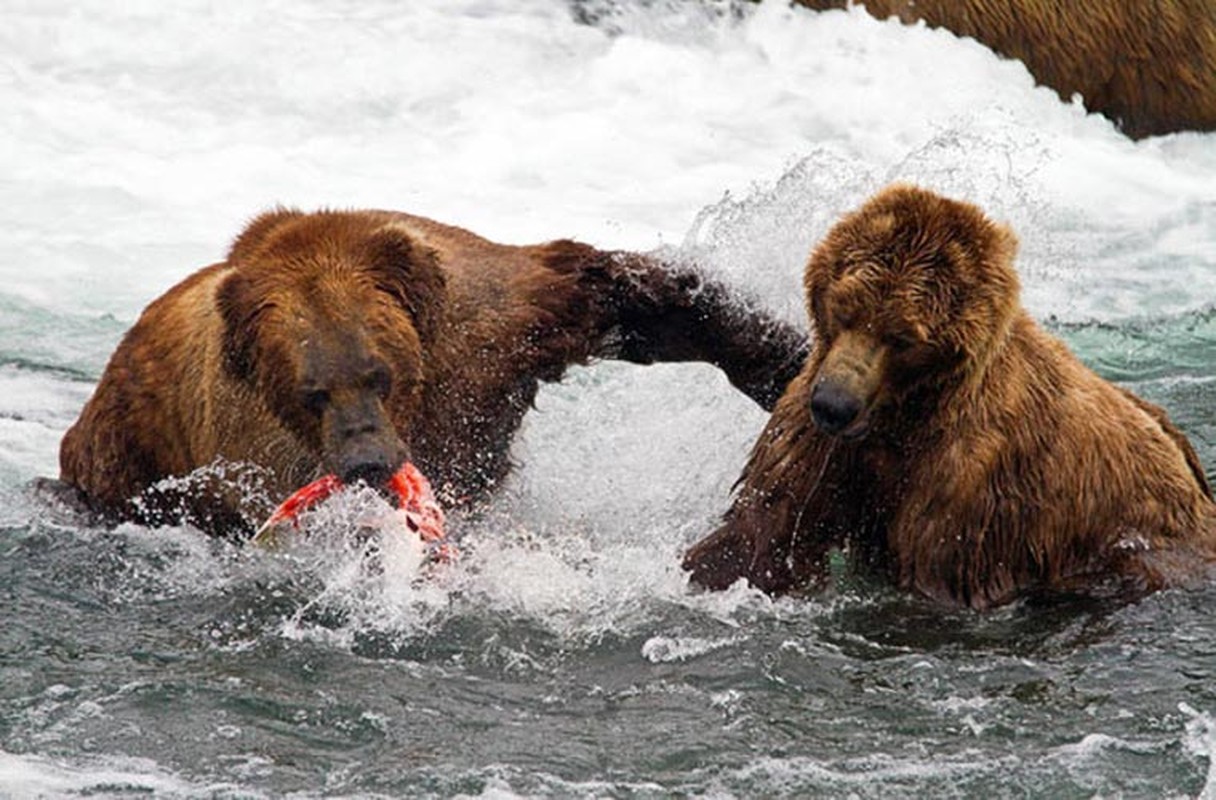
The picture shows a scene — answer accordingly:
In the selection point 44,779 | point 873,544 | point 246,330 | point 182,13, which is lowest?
point 44,779

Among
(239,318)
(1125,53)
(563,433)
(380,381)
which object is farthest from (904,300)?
(1125,53)

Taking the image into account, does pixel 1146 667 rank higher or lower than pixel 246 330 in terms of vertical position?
lower

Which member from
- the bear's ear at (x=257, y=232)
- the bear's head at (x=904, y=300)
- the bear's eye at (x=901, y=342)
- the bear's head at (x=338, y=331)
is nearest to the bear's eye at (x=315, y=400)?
the bear's head at (x=338, y=331)

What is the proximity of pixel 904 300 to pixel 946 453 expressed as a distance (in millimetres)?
601

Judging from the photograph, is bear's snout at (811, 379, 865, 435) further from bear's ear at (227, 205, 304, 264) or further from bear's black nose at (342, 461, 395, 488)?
bear's ear at (227, 205, 304, 264)

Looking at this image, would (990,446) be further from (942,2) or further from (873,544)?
(942,2)

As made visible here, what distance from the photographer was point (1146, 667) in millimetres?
6988

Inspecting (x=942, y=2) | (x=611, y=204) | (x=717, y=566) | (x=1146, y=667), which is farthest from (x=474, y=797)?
(x=942, y=2)

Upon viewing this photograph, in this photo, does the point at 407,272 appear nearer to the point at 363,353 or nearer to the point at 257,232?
the point at 363,353

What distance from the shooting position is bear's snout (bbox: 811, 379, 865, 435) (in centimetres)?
656

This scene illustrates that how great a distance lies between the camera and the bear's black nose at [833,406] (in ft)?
21.5

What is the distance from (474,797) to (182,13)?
10071 mm

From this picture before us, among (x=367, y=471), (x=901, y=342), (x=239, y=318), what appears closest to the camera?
(x=901, y=342)

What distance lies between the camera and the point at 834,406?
6.55 meters
